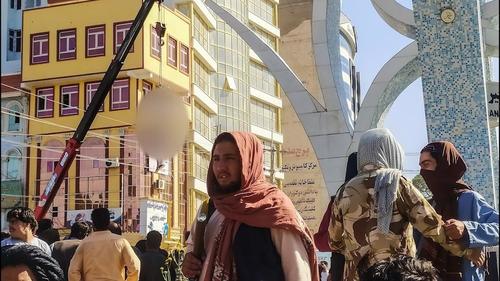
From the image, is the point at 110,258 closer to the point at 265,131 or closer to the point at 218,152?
the point at 218,152

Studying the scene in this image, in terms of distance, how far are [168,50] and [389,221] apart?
2521cm

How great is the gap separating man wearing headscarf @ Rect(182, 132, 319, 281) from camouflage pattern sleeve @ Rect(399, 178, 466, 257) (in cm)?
56

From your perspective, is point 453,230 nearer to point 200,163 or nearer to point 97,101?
point 97,101

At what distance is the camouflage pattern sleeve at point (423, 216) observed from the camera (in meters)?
3.20

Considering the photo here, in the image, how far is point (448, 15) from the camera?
35.5ft

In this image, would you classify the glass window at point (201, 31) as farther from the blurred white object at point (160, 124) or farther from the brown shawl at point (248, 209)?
the brown shawl at point (248, 209)

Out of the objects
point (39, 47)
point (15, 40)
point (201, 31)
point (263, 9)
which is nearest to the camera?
point (39, 47)

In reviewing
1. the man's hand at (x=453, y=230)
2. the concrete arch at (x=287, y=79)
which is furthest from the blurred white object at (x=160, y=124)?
the man's hand at (x=453, y=230)

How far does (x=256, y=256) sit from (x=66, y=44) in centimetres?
2563

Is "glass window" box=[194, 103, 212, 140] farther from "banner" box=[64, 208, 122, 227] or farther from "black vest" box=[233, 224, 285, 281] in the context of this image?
"black vest" box=[233, 224, 285, 281]

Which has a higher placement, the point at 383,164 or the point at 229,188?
the point at 383,164

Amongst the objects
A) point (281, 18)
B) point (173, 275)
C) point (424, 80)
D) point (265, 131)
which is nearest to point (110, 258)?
point (173, 275)

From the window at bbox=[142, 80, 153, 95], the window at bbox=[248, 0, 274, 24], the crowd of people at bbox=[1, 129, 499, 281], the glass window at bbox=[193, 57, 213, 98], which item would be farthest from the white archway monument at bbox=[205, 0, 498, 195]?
the window at bbox=[248, 0, 274, 24]

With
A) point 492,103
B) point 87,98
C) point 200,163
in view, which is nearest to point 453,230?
point 492,103
